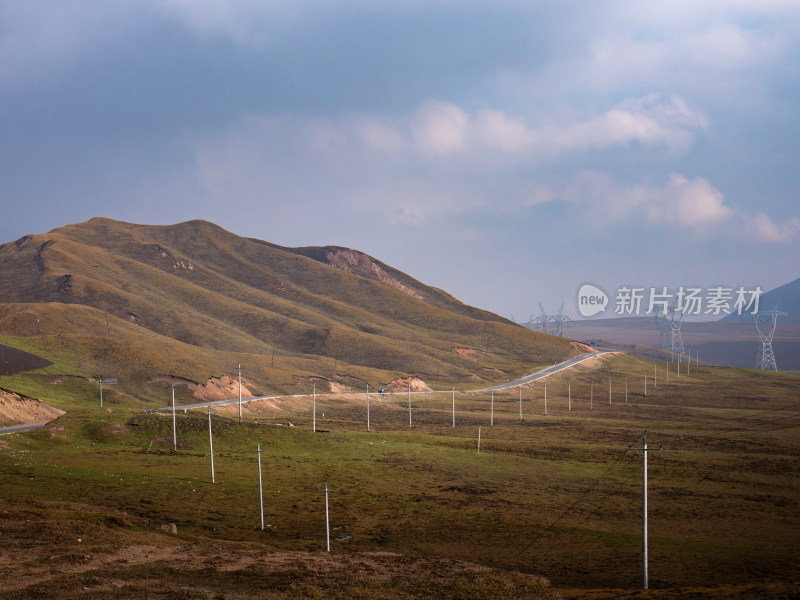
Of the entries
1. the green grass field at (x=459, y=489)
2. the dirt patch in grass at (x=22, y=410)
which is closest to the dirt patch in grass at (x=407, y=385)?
the green grass field at (x=459, y=489)

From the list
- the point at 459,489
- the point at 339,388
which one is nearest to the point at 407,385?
the point at 339,388

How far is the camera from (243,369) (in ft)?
536

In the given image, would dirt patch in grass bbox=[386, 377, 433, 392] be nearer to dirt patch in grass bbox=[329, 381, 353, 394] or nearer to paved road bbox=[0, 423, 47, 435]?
dirt patch in grass bbox=[329, 381, 353, 394]

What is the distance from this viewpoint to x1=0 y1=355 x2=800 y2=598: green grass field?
4434 centimetres

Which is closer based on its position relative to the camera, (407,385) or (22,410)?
(22,410)

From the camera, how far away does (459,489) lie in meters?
66.3

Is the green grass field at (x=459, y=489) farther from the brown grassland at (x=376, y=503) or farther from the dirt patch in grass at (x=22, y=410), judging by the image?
the dirt patch in grass at (x=22, y=410)

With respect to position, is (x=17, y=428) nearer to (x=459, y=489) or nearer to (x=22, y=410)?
(x=22, y=410)

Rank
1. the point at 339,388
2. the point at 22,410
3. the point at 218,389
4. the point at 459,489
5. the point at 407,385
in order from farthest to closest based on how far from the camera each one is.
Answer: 1. the point at 407,385
2. the point at 339,388
3. the point at 218,389
4. the point at 22,410
5. the point at 459,489

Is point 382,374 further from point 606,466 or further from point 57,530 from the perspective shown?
point 57,530

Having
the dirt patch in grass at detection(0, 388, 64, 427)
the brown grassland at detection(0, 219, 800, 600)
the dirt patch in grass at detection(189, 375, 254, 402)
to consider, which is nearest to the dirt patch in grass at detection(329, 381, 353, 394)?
the dirt patch in grass at detection(189, 375, 254, 402)

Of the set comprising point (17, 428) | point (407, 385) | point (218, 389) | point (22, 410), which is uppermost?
point (22, 410)

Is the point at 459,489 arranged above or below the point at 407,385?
above

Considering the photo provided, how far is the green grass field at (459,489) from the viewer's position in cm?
4434
